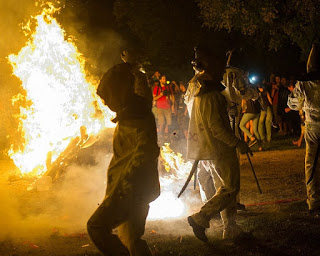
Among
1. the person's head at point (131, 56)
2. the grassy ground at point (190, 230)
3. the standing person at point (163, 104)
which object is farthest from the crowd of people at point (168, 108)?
the person's head at point (131, 56)

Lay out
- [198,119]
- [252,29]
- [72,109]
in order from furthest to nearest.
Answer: [252,29] → [72,109] → [198,119]

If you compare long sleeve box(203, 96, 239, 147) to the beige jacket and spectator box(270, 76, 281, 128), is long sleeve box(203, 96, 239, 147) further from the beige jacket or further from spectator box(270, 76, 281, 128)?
spectator box(270, 76, 281, 128)

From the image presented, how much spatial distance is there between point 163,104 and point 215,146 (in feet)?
30.0

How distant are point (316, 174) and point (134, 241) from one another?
3.48 meters

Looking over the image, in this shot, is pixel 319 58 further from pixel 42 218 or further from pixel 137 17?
pixel 137 17

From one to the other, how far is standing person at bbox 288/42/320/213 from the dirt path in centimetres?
38

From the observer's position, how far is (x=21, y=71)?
10109 millimetres

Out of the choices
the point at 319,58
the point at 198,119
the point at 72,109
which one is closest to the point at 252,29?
the point at 72,109

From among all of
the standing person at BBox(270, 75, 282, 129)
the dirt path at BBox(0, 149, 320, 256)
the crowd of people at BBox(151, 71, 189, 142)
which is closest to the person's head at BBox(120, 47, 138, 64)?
the dirt path at BBox(0, 149, 320, 256)

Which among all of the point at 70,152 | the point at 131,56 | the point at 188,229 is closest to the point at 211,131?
the point at 131,56

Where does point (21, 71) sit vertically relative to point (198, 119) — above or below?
above

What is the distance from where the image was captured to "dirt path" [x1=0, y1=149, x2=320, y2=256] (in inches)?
205

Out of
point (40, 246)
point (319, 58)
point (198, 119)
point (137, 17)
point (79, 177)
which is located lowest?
point (40, 246)

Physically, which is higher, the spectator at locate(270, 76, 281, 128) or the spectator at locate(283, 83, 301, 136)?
the spectator at locate(270, 76, 281, 128)
